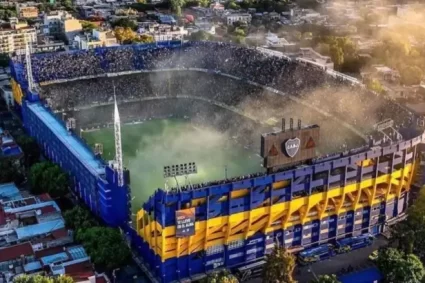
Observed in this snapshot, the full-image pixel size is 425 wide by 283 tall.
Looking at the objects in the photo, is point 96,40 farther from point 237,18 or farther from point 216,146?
point 237,18

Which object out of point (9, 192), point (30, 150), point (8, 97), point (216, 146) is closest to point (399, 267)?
point (216, 146)

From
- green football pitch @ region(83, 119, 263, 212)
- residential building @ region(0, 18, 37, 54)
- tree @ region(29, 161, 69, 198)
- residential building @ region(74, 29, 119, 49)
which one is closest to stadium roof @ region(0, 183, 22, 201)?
tree @ region(29, 161, 69, 198)

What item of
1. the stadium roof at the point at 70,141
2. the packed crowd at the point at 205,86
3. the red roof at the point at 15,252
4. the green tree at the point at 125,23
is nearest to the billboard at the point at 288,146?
the stadium roof at the point at 70,141

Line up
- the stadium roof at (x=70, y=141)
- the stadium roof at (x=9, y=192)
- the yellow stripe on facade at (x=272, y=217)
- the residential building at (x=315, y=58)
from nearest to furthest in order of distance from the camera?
1. the yellow stripe on facade at (x=272, y=217)
2. the stadium roof at (x=70, y=141)
3. the stadium roof at (x=9, y=192)
4. the residential building at (x=315, y=58)

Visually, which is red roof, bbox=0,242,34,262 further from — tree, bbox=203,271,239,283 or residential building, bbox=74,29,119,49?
residential building, bbox=74,29,119,49

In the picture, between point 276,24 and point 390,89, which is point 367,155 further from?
point 276,24

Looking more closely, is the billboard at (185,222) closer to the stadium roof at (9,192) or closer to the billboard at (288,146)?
the billboard at (288,146)

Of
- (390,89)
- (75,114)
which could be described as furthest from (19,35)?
(390,89)
